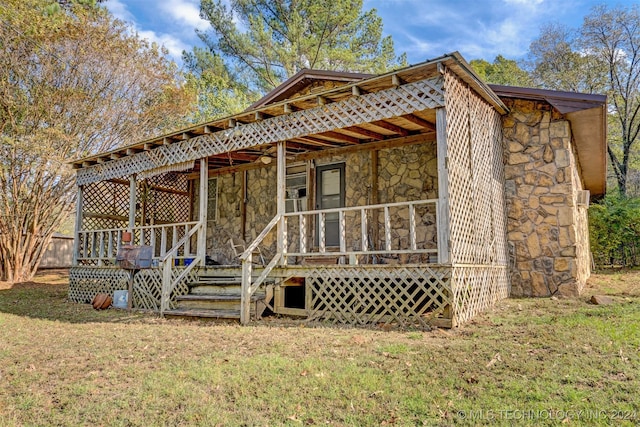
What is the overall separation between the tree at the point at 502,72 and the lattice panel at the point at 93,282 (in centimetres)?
2062

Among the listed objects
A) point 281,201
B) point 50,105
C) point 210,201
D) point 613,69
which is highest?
point 613,69

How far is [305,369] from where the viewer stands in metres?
3.96

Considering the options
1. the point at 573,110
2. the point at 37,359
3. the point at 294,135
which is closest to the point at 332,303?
the point at 294,135

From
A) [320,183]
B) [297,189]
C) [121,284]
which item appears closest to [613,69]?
[320,183]

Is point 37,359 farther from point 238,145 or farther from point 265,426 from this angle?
point 238,145

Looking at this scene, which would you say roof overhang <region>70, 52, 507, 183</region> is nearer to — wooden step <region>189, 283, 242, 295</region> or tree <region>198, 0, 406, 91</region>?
wooden step <region>189, 283, 242, 295</region>

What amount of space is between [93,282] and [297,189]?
16.0 feet

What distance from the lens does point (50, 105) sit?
44.2 ft

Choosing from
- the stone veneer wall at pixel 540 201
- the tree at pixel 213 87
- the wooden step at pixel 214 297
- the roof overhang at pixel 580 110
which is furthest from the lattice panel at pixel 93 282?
the tree at pixel 213 87

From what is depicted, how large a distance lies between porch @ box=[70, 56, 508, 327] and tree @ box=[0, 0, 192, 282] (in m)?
3.45

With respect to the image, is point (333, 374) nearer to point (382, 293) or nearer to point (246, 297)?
point (382, 293)

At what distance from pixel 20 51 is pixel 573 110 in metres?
14.1

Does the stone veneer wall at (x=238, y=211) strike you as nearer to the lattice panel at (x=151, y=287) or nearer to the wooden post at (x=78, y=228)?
the lattice panel at (x=151, y=287)

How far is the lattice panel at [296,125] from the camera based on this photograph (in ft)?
20.3
